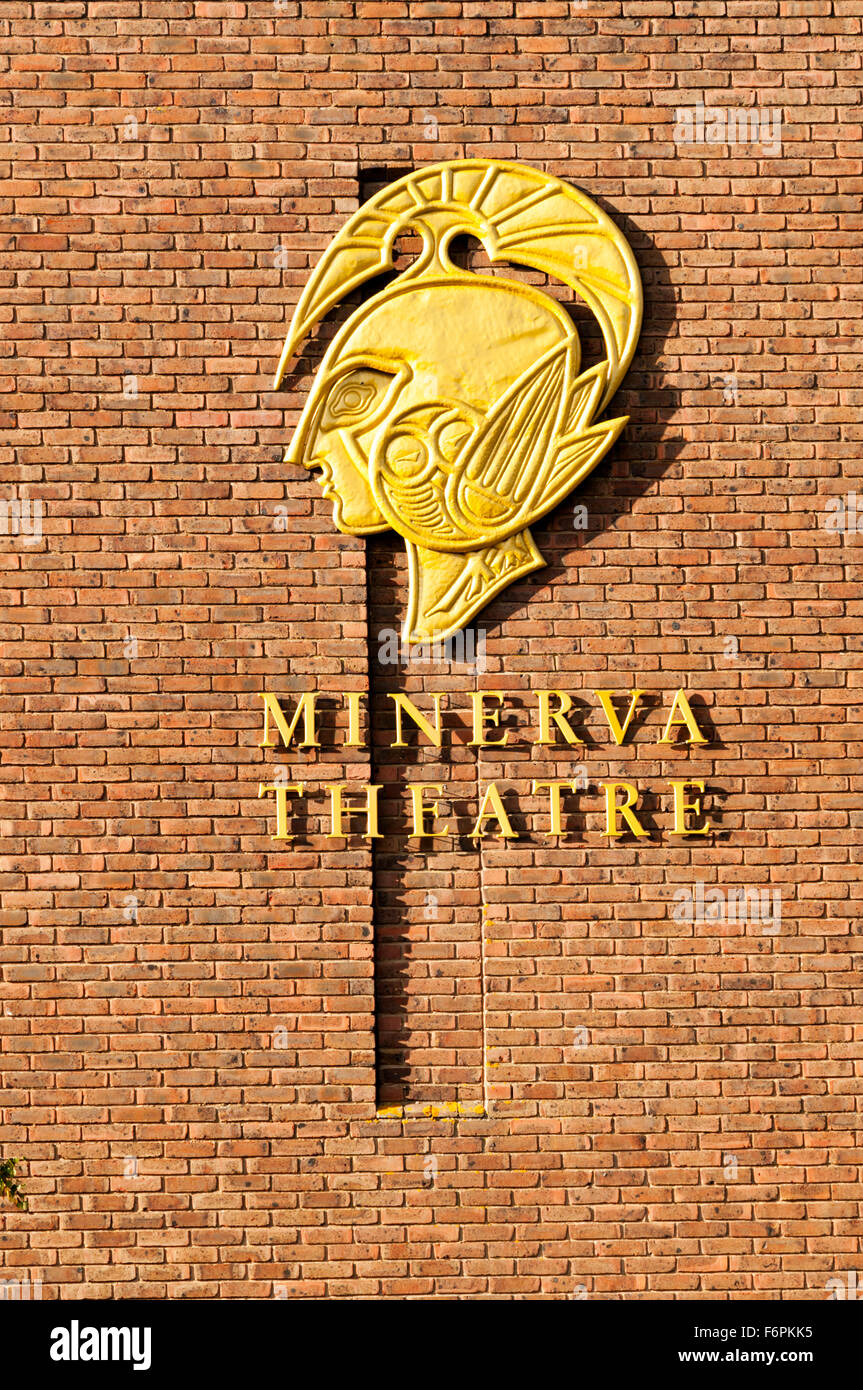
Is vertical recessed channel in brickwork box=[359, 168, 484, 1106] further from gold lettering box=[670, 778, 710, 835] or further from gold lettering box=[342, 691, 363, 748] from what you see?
gold lettering box=[670, 778, 710, 835]

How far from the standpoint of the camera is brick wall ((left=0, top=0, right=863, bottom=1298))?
5.59m

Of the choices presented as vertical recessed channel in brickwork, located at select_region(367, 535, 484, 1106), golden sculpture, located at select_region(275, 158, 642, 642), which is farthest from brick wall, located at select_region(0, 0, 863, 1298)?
golden sculpture, located at select_region(275, 158, 642, 642)

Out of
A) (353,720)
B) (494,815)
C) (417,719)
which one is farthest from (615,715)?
(353,720)

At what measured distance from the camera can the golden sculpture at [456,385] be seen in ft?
18.9

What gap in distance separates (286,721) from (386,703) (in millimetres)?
413

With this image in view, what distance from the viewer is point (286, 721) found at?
18.8 ft

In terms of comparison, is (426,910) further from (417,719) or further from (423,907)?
(417,719)

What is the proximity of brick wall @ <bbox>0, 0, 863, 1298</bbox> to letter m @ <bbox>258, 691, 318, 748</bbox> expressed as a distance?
70mm

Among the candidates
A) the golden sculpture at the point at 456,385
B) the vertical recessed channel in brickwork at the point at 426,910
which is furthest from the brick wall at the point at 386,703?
the golden sculpture at the point at 456,385

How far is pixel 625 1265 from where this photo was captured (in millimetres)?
5594

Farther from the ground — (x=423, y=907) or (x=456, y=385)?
(x=456, y=385)

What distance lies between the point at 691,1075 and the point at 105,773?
261 cm

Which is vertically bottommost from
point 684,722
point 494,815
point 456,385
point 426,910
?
point 426,910

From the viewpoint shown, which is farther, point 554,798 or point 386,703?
point 386,703
